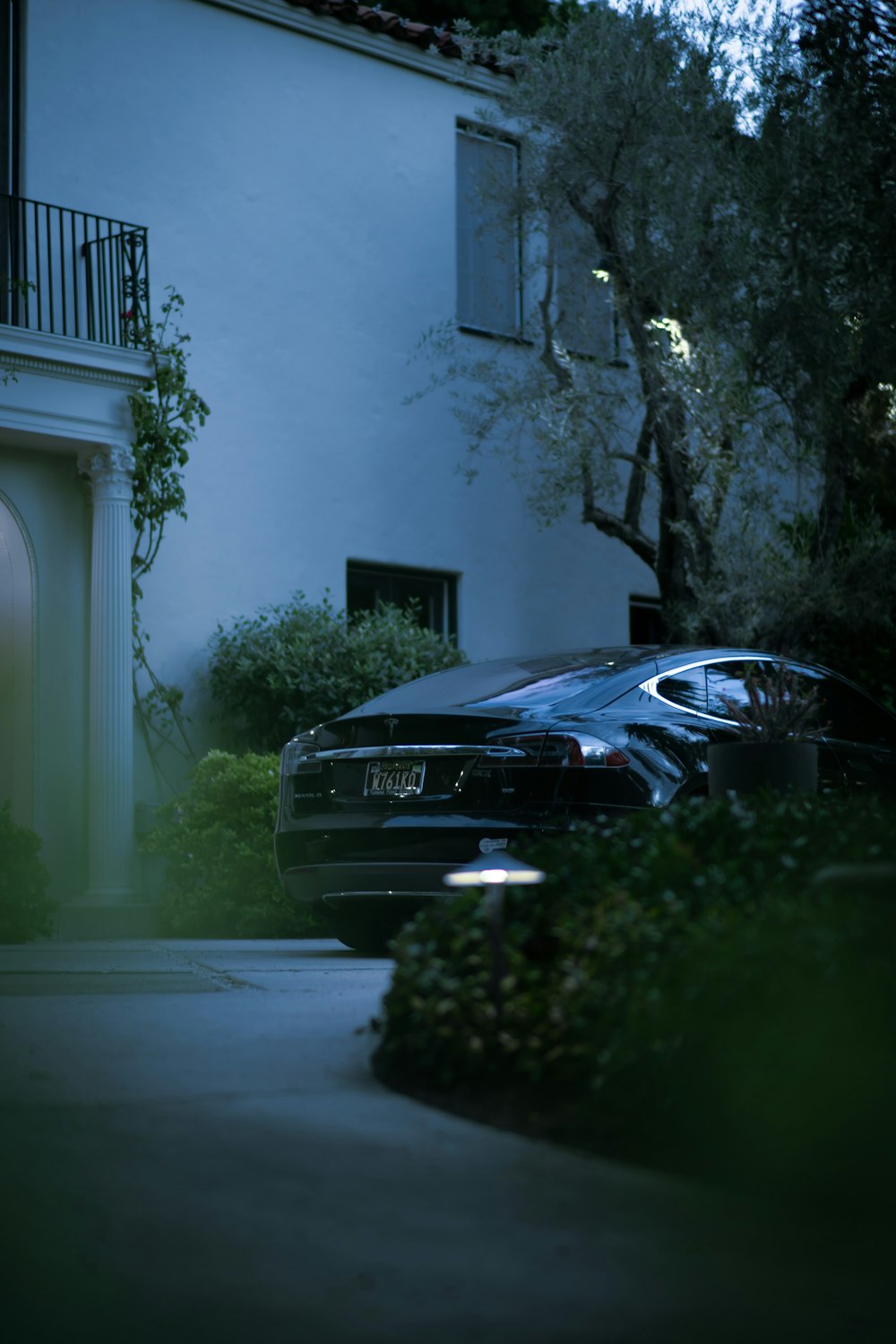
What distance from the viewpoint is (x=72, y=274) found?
41.4 ft

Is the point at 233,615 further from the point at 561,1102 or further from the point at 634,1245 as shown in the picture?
the point at 634,1245

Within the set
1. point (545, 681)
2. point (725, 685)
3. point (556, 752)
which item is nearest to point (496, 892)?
point (556, 752)

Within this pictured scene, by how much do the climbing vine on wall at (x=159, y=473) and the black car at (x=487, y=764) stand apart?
411cm

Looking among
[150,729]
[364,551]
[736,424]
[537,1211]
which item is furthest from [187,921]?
[537,1211]

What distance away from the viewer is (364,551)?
14.5 m

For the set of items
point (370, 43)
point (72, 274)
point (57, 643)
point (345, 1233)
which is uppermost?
point (370, 43)

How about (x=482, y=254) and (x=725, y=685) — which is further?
(x=482, y=254)

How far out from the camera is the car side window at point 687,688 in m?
8.48

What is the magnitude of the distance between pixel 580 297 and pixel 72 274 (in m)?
4.70

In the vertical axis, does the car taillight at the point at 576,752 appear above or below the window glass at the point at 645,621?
below

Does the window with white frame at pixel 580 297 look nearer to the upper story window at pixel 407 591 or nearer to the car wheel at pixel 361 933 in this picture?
the upper story window at pixel 407 591

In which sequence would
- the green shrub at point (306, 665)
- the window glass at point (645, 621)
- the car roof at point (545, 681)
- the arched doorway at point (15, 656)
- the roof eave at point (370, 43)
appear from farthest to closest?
the window glass at point (645, 621) → the roof eave at point (370, 43) → the green shrub at point (306, 665) → the arched doorway at point (15, 656) → the car roof at point (545, 681)

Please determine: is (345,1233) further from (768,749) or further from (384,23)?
(384,23)

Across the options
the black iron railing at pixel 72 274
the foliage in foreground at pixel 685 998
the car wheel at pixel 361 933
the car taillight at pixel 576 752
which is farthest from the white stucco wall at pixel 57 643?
the foliage in foreground at pixel 685 998
